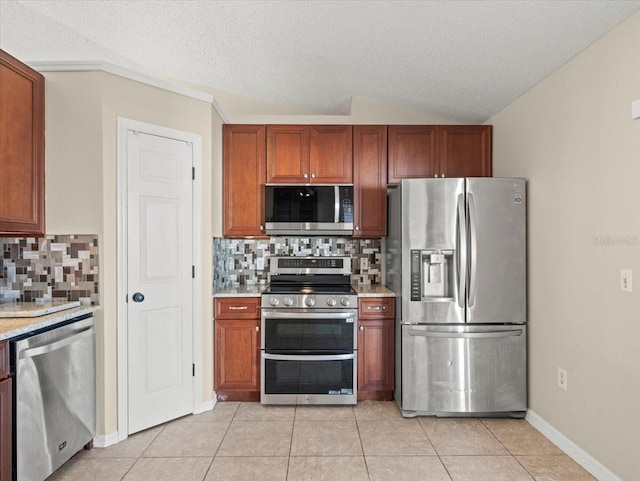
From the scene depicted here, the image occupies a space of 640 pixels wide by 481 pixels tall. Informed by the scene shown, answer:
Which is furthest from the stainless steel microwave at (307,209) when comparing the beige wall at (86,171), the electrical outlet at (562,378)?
the electrical outlet at (562,378)

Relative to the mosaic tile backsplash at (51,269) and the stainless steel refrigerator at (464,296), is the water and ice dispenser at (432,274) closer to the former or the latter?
the stainless steel refrigerator at (464,296)

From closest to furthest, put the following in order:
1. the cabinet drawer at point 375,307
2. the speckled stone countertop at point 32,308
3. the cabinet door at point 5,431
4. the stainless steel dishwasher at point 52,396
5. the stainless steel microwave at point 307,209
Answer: the cabinet door at point 5,431, the stainless steel dishwasher at point 52,396, the speckled stone countertop at point 32,308, the cabinet drawer at point 375,307, the stainless steel microwave at point 307,209

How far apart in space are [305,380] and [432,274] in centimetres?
129

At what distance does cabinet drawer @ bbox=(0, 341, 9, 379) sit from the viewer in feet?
6.06

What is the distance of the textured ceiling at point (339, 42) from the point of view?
220 cm

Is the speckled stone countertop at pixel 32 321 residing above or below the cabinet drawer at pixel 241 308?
above

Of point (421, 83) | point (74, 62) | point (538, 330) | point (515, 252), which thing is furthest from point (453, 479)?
point (74, 62)

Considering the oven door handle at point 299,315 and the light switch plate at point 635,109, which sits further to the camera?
the oven door handle at point 299,315

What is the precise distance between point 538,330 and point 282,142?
252 cm

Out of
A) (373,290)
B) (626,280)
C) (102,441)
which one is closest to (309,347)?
(373,290)

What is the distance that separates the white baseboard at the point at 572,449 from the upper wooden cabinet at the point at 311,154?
7.62 ft

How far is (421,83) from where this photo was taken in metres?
3.14

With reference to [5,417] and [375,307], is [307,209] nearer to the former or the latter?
[375,307]

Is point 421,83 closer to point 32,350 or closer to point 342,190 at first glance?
point 342,190
